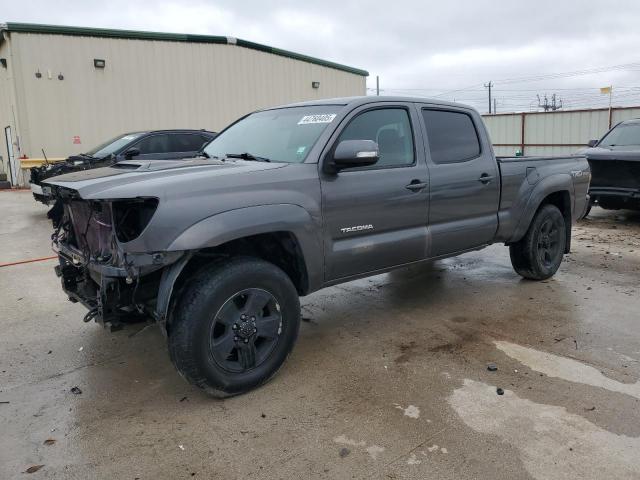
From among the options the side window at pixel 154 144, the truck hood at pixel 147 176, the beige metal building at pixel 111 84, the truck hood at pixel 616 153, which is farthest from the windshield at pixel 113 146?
the truck hood at pixel 616 153

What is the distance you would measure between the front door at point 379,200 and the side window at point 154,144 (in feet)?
22.9

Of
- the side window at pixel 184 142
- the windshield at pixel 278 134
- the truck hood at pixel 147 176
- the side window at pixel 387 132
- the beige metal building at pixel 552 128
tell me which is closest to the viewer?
the truck hood at pixel 147 176

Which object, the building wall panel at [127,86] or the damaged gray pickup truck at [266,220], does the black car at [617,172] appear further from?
the building wall panel at [127,86]

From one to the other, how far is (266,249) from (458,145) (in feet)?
7.17

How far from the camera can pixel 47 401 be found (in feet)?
11.1

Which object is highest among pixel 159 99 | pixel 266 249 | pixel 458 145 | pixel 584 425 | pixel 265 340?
pixel 159 99

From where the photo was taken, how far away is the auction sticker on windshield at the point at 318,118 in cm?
399

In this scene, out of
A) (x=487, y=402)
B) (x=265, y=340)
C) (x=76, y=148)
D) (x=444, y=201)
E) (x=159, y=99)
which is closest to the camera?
(x=487, y=402)

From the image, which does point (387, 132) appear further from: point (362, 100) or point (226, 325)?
point (226, 325)

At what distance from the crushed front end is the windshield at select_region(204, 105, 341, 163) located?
1196mm

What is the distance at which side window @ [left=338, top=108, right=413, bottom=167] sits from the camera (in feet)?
13.4

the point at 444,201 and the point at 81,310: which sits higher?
the point at 444,201

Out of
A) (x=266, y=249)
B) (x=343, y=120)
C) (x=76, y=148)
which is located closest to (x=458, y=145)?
(x=343, y=120)

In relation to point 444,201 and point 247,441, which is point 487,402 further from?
point 444,201
